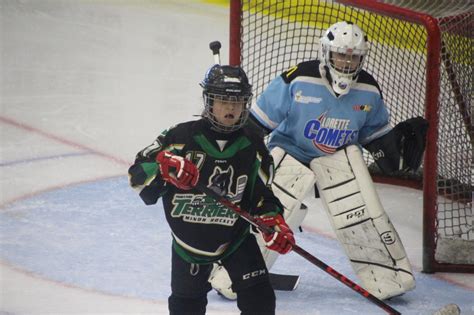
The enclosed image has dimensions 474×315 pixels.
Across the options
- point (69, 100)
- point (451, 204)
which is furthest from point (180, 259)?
point (69, 100)

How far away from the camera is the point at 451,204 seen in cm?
477

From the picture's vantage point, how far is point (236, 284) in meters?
3.16

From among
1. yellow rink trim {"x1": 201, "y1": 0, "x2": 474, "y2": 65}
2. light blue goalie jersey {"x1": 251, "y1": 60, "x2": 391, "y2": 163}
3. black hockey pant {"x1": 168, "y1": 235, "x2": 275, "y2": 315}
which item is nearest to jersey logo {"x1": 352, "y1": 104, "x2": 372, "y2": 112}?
light blue goalie jersey {"x1": 251, "y1": 60, "x2": 391, "y2": 163}

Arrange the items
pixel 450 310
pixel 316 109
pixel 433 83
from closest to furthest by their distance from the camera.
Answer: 1. pixel 450 310
2. pixel 316 109
3. pixel 433 83

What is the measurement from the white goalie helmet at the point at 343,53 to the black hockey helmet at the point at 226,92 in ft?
2.77

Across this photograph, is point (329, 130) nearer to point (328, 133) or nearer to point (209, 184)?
point (328, 133)

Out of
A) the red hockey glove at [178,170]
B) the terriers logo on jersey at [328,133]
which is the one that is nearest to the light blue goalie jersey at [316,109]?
the terriers logo on jersey at [328,133]

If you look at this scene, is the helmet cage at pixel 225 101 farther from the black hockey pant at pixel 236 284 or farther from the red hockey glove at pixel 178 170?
the black hockey pant at pixel 236 284

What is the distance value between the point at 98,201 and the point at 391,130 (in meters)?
1.39

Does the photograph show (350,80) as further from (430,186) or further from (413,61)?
(413,61)

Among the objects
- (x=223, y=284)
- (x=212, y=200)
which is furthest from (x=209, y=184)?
(x=223, y=284)

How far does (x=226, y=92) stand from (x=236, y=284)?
1.75 ft

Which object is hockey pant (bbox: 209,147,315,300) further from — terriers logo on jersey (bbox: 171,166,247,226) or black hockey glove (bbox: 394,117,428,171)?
terriers logo on jersey (bbox: 171,166,247,226)

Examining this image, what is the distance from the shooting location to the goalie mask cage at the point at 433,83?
4305mm
